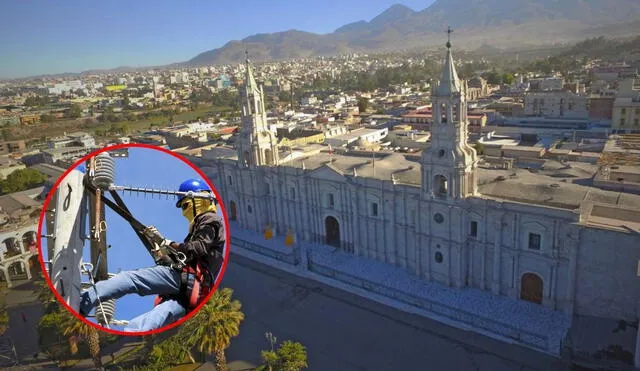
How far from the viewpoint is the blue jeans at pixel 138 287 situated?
464 cm

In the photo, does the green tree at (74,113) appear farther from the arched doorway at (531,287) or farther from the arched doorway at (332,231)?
the arched doorway at (531,287)

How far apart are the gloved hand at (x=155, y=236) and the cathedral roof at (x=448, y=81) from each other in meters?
25.9

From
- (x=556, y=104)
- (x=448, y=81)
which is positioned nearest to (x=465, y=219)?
(x=448, y=81)

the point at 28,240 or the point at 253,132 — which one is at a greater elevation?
the point at 253,132

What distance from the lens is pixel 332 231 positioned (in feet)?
128

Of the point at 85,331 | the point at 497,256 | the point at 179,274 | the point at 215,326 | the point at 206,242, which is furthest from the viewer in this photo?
the point at 497,256

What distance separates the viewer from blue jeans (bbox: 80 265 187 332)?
4645 mm

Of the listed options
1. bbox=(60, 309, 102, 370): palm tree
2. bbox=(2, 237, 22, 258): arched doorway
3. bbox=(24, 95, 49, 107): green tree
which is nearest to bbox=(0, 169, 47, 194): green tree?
bbox=(2, 237, 22, 258): arched doorway

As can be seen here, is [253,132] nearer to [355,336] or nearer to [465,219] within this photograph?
[465,219]

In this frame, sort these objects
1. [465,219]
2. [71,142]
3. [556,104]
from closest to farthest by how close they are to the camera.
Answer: [465,219], [556,104], [71,142]

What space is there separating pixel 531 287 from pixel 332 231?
634 inches

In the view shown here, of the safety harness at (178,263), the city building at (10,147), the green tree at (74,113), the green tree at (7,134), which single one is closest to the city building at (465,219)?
the safety harness at (178,263)

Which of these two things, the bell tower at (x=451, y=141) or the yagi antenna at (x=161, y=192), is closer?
the yagi antenna at (x=161, y=192)

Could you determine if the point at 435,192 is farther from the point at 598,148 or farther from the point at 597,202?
the point at 598,148
